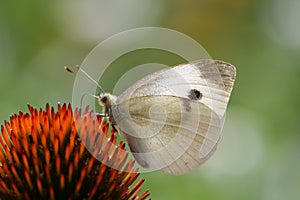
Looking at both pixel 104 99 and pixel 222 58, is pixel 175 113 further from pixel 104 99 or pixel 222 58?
pixel 222 58

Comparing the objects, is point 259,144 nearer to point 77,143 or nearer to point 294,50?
point 294,50

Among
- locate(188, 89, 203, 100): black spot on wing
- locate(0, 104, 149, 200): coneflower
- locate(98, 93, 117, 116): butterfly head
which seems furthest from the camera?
locate(188, 89, 203, 100): black spot on wing

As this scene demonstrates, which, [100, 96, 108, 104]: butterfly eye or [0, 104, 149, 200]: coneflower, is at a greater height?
[100, 96, 108, 104]: butterfly eye

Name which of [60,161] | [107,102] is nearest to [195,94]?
[107,102]

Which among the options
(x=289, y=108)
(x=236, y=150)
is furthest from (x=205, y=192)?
(x=289, y=108)

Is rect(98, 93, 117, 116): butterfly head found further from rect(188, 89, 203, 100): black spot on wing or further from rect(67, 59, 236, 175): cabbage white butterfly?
rect(188, 89, 203, 100): black spot on wing

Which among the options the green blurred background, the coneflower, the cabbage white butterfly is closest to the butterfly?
the cabbage white butterfly
